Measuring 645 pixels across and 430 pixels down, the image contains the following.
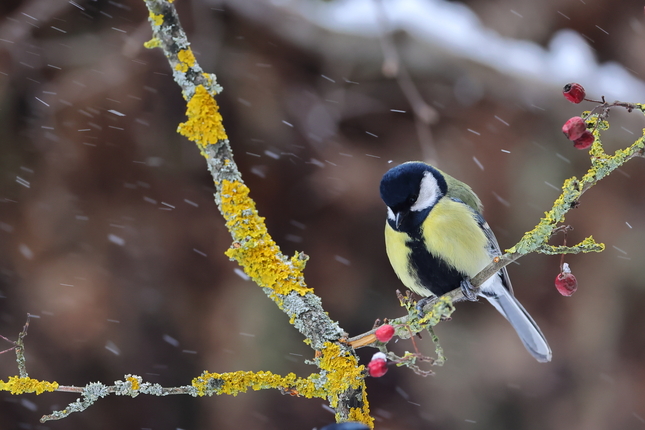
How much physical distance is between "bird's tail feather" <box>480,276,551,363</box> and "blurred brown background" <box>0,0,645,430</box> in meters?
0.48

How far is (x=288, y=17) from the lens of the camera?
1.78 meters

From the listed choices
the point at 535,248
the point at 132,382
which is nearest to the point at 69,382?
the point at 132,382

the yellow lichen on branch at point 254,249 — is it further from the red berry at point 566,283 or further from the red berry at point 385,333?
the red berry at point 566,283

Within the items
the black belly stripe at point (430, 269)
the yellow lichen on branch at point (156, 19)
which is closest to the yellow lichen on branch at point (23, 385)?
the yellow lichen on branch at point (156, 19)

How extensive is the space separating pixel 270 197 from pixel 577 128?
1.20 meters

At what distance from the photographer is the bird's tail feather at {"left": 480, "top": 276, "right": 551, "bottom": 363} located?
44.4 inches

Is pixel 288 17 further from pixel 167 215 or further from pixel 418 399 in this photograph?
pixel 418 399

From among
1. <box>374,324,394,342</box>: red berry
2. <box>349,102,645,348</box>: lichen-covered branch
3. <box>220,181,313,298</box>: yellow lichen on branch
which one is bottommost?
<box>374,324,394,342</box>: red berry

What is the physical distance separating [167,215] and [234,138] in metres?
0.33

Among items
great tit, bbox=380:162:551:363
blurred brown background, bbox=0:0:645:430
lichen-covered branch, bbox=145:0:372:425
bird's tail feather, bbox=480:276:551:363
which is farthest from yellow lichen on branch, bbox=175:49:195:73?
blurred brown background, bbox=0:0:645:430

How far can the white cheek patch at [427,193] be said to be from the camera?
1086 mm

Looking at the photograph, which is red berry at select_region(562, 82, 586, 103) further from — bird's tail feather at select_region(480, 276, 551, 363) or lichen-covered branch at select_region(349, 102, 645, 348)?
bird's tail feather at select_region(480, 276, 551, 363)

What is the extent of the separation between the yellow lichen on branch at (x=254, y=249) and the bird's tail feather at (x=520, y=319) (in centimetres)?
61

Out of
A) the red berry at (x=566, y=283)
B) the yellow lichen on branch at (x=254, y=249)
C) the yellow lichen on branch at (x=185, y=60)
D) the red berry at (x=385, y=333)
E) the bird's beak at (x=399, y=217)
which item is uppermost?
the yellow lichen on branch at (x=185, y=60)
